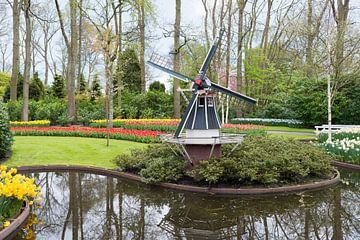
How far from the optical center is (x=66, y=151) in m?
13.1

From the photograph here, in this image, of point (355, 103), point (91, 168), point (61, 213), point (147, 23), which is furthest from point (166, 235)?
point (147, 23)

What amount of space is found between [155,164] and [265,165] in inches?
106

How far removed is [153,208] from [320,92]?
682 inches

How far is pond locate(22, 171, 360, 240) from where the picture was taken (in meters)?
6.06

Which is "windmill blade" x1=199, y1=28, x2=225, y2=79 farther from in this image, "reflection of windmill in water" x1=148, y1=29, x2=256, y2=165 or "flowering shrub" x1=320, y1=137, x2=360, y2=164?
"flowering shrub" x1=320, y1=137, x2=360, y2=164

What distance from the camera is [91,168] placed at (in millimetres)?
10984

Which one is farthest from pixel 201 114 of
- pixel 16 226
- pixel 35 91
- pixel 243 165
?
pixel 35 91

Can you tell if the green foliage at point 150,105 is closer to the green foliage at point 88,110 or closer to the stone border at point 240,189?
the green foliage at point 88,110

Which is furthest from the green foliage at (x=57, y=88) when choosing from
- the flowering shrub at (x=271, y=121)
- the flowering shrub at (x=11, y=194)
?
the flowering shrub at (x=11, y=194)

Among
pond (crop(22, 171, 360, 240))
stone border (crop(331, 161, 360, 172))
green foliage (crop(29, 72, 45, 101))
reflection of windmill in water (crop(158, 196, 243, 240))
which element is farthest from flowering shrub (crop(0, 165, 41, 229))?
green foliage (crop(29, 72, 45, 101))

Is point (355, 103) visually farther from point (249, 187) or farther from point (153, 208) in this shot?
point (153, 208)

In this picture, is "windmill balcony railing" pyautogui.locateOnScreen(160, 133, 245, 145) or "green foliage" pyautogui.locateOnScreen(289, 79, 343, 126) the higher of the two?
"green foliage" pyautogui.locateOnScreen(289, 79, 343, 126)

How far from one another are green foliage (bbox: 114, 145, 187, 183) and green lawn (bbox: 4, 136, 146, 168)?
3.34 feet

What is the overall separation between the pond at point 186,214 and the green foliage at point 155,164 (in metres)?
0.35
